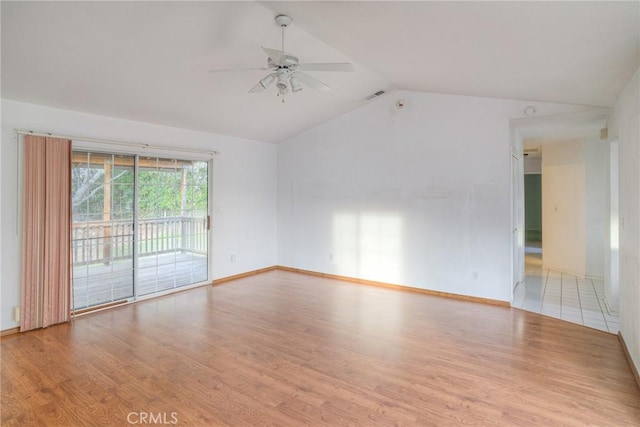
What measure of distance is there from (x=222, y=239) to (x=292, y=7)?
402cm

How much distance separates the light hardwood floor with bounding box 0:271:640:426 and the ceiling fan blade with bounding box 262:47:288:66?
2612 millimetres

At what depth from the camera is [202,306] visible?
4.52 m

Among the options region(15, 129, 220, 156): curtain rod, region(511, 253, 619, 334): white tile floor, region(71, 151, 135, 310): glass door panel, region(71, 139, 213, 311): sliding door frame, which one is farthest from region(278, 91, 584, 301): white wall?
region(71, 151, 135, 310): glass door panel

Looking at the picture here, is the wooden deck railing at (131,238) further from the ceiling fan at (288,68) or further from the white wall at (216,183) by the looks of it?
the ceiling fan at (288,68)

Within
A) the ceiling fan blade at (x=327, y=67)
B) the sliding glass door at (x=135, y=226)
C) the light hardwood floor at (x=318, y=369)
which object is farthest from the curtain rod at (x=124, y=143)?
the ceiling fan blade at (x=327, y=67)

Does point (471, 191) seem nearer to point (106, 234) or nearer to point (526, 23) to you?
point (526, 23)

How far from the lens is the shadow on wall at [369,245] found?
546cm

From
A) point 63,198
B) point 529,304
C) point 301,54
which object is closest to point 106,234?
point 63,198

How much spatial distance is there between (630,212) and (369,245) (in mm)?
3472

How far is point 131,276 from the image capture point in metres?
4.71

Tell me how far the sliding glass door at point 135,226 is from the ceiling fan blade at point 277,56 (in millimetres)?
2975

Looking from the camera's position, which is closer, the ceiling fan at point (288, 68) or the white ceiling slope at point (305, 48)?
the white ceiling slope at point (305, 48)

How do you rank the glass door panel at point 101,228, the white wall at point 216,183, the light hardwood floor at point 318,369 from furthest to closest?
the glass door panel at point 101,228 < the white wall at point 216,183 < the light hardwood floor at point 318,369

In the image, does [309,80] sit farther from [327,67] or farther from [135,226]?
[135,226]
